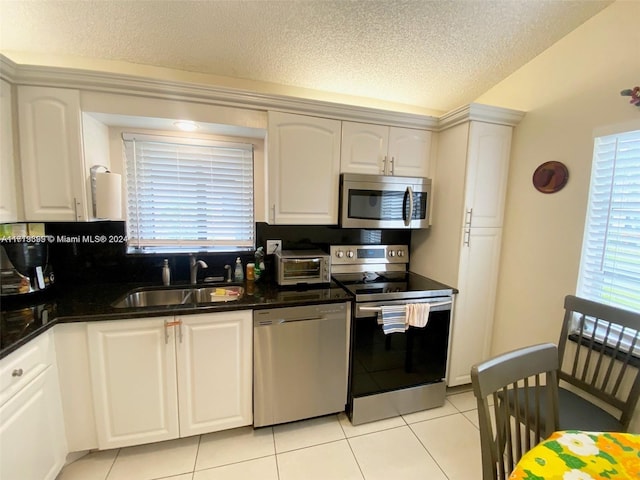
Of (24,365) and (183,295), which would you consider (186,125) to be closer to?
(183,295)

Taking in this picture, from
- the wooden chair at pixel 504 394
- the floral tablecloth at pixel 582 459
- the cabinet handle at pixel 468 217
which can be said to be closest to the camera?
the floral tablecloth at pixel 582 459

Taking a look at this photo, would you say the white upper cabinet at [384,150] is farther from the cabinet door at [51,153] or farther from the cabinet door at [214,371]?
the cabinet door at [51,153]

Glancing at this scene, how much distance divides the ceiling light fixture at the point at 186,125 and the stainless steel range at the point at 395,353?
1.53 meters

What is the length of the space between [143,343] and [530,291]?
2541mm

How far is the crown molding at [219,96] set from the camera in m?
1.50

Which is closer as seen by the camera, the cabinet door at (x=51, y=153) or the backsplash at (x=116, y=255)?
the cabinet door at (x=51, y=153)

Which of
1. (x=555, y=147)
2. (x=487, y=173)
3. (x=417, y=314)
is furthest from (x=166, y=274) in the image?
(x=555, y=147)

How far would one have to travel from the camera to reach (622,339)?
147 cm

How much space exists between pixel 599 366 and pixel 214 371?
82.9 inches

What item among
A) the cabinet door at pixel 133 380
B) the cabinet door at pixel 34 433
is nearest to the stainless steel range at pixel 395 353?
the cabinet door at pixel 133 380

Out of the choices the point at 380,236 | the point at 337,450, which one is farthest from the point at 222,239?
the point at 337,450

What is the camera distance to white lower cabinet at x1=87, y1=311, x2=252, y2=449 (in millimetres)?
1497

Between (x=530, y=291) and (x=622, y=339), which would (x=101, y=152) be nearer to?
(x=530, y=291)

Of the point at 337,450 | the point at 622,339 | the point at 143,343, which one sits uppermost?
the point at 622,339
